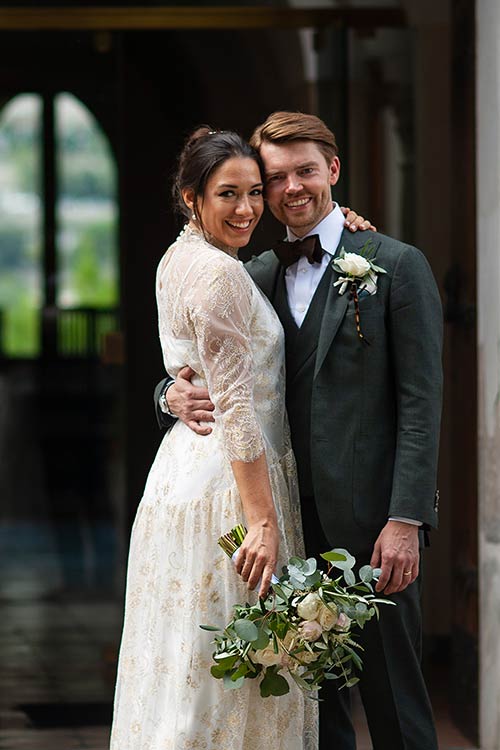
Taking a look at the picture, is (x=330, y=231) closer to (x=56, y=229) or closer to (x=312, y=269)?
(x=312, y=269)

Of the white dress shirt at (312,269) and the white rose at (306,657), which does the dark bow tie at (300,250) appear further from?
the white rose at (306,657)

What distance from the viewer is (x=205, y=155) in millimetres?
3312

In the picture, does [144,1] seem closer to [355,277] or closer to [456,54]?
[456,54]

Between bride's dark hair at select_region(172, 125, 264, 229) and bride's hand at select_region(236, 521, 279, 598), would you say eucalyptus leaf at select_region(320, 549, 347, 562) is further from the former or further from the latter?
bride's dark hair at select_region(172, 125, 264, 229)

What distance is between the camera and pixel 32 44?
29.5ft

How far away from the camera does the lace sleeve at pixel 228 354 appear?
3227mm

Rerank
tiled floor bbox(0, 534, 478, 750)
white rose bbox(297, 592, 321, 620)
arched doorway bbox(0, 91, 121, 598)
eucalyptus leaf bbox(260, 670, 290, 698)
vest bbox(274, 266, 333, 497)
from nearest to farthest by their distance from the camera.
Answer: white rose bbox(297, 592, 321, 620) → eucalyptus leaf bbox(260, 670, 290, 698) → vest bbox(274, 266, 333, 497) → tiled floor bbox(0, 534, 478, 750) → arched doorway bbox(0, 91, 121, 598)

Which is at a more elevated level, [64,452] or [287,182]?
[287,182]

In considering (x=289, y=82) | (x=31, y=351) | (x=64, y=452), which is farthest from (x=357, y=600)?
(x=31, y=351)

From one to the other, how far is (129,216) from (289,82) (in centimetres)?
91

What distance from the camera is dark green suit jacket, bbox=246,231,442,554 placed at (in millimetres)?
3312

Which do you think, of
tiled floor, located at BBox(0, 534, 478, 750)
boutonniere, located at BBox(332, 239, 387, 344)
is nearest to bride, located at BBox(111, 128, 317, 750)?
boutonniere, located at BBox(332, 239, 387, 344)

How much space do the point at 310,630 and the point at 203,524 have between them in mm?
442

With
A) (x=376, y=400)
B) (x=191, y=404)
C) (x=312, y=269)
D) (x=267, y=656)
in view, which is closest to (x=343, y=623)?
(x=267, y=656)
